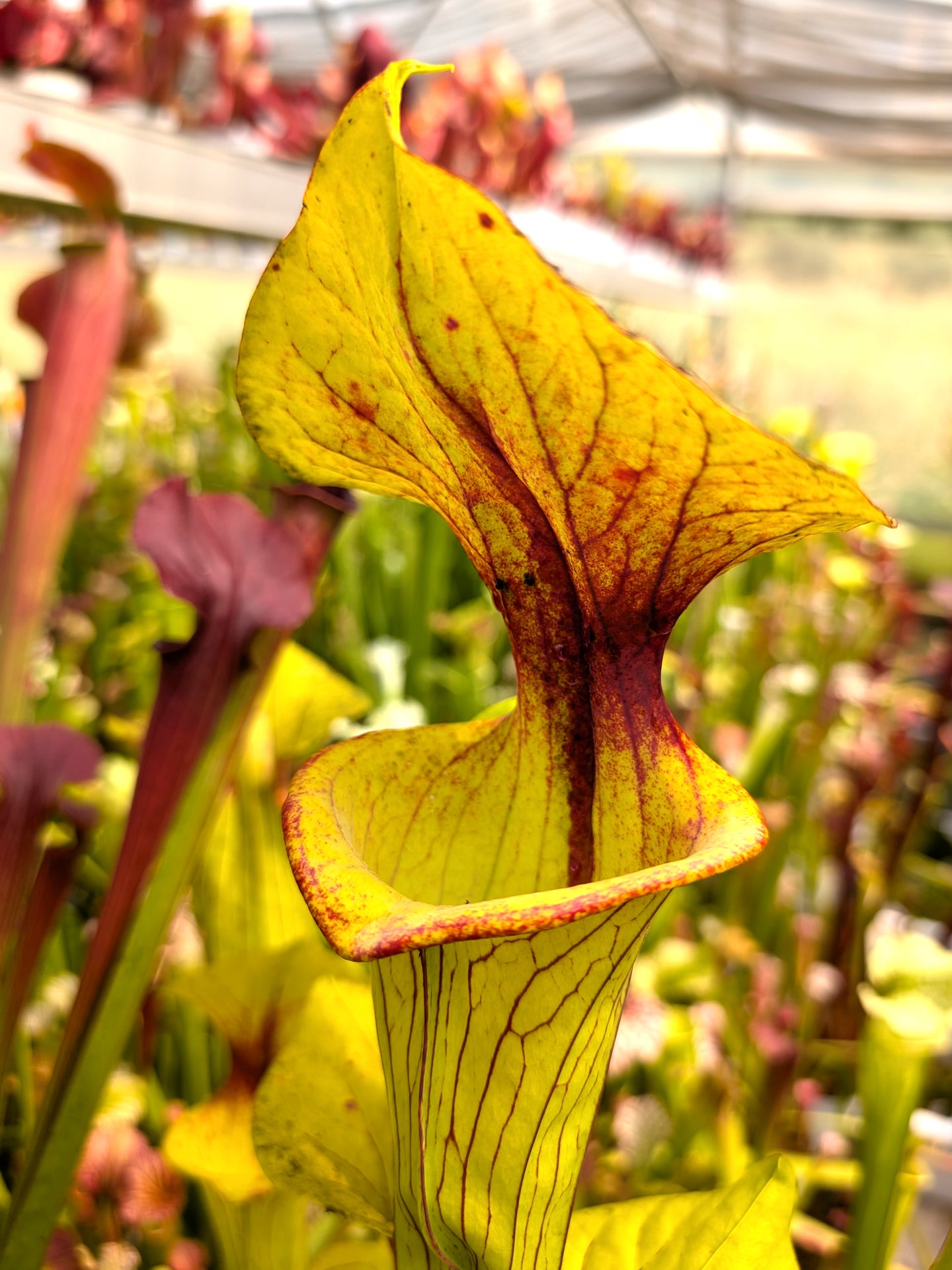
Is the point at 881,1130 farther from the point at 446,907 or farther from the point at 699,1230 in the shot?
the point at 446,907

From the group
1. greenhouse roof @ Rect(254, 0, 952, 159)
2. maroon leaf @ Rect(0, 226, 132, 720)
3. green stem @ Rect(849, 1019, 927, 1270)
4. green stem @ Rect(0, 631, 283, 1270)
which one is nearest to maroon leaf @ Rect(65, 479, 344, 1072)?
green stem @ Rect(0, 631, 283, 1270)

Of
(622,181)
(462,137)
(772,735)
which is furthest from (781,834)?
(622,181)

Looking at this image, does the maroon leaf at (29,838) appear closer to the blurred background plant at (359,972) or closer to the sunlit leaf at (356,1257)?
the blurred background plant at (359,972)

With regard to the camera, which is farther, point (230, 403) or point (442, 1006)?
point (230, 403)

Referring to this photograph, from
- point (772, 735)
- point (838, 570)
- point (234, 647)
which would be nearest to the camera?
point (234, 647)

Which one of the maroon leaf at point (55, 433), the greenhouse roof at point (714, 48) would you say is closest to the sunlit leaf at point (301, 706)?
the maroon leaf at point (55, 433)

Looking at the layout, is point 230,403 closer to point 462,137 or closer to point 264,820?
point 462,137

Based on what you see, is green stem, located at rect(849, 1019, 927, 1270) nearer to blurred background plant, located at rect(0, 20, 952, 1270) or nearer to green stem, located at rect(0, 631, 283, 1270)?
blurred background plant, located at rect(0, 20, 952, 1270)
